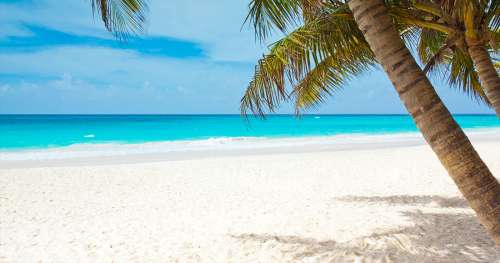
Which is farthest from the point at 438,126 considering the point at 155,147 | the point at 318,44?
the point at 155,147

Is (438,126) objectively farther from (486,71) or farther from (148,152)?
(148,152)

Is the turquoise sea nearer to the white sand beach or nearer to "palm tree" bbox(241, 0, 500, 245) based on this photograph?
the white sand beach

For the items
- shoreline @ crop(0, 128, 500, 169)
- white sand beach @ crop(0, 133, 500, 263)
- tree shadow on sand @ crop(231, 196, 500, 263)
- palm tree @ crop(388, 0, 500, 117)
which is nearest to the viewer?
tree shadow on sand @ crop(231, 196, 500, 263)

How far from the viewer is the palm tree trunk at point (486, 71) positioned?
400 cm

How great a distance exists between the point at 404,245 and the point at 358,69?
7.77 ft

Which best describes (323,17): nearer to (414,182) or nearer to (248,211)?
(248,211)

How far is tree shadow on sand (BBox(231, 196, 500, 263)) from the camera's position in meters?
3.74

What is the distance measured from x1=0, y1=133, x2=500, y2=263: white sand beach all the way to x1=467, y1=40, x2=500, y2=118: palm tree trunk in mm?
1534

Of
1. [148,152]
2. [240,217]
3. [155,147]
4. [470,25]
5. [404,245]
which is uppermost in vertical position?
[155,147]

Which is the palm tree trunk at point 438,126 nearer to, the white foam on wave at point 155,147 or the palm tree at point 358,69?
the palm tree at point 358,69

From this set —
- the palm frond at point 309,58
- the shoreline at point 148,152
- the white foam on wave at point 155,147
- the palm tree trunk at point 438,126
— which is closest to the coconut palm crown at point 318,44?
the palm frond at point 309,58

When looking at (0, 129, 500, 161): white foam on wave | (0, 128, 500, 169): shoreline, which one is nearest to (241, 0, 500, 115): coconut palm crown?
(0, 128, 500, 169): shoreline

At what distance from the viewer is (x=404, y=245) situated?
408cm

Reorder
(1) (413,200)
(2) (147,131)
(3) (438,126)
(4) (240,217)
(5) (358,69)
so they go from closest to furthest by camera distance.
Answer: (3) (438,126), (5) (358,69), (4) (240,217), (1) (413,200), (2) (147,131)
